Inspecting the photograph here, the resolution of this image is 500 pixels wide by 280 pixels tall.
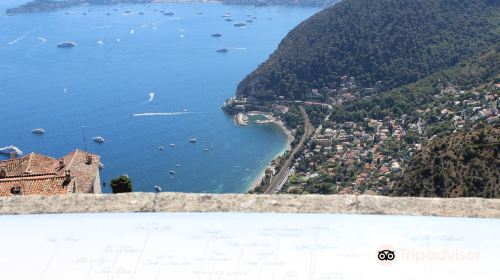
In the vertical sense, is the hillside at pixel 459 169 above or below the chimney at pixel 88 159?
below

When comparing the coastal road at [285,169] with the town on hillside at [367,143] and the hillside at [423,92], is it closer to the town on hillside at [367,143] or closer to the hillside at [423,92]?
the town on hillside at [367,143]

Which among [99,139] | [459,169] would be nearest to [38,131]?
[99,139]

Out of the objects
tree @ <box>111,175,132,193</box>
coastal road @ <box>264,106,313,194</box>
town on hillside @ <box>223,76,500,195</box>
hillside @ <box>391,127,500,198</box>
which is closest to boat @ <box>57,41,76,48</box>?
town on hillside @ <box>223,76,500,195</box>

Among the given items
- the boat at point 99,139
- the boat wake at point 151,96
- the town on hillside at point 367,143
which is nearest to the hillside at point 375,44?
the town on hillside at point 367,143

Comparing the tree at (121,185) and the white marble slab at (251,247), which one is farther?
the tree at (121,185)

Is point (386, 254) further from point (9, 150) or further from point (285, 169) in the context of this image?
point (9, 150)

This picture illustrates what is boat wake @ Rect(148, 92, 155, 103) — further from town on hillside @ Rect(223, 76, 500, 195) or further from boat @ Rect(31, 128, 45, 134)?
town on hillside @ Rect(223, 76, 500, 195)

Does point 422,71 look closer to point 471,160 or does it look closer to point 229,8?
point 471,160
